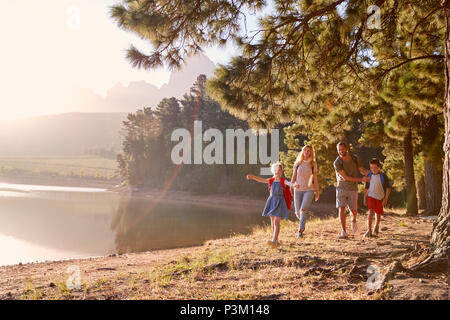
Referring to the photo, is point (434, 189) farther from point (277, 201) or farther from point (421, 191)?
point (277, 201)

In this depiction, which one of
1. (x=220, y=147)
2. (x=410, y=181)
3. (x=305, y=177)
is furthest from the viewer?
(x=220, y=147)

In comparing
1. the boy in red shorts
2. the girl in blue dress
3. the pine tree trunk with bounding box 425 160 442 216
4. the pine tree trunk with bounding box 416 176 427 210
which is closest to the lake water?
the pine tree trunk with bounding box 416 176 427 210

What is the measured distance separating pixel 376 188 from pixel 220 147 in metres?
40.1

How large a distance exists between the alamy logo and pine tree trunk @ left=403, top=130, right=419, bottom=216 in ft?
81.1

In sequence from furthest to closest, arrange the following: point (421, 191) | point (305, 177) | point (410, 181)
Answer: point (421, 191) < point (410, 181) < point (305, 177)

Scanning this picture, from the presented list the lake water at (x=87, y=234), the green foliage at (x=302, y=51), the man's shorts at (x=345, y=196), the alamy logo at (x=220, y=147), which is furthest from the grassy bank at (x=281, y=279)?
the alamy logo at (x=220, y=147)

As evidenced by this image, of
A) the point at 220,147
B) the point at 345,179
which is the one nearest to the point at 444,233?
the point at 345,179

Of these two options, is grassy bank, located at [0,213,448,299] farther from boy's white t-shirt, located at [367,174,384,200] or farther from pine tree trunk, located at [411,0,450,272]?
boy's white t-shirt, located at [367,174,384,200]

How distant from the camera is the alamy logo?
Result: 137 ft

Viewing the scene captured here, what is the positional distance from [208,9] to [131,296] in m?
4.87

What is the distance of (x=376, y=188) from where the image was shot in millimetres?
7340

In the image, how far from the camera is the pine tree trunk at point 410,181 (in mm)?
13000
